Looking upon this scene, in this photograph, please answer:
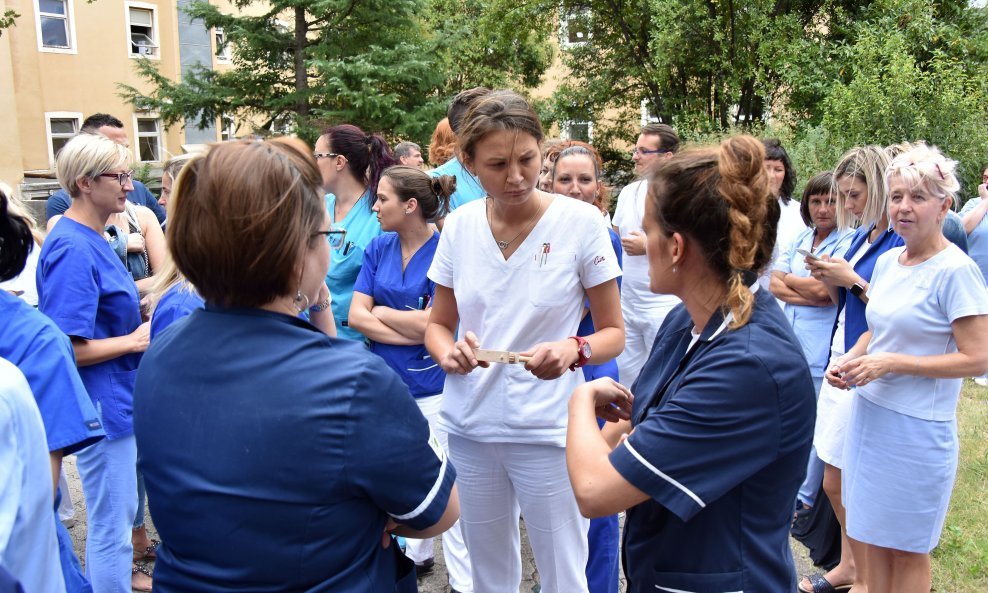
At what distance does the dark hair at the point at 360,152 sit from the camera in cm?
462

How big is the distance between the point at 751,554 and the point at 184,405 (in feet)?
4.20

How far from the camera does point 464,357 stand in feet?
8.66

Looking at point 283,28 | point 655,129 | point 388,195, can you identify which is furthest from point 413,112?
point 388,195

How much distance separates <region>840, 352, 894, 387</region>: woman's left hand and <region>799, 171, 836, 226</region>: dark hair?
182 centimetres

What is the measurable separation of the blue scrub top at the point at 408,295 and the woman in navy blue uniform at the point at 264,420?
2.36m

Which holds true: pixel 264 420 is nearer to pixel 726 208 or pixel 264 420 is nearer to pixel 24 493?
pixel 24 493

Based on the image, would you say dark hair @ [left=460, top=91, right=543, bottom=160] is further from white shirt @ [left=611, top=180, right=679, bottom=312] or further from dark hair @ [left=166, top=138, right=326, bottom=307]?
white shirt @ [left=611, top=180, right=679, bottom=312]

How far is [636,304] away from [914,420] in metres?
1.93

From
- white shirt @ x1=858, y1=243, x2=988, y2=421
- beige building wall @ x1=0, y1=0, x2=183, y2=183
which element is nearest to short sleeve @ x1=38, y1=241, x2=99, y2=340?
white shirt @ x1=858, y1=243, x2=988, y2=421

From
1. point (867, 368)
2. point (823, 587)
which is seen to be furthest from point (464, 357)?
point (823, 587)

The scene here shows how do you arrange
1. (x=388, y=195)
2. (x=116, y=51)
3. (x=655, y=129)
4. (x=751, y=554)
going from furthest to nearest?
(x=116, y=51), (x=655, y=129), (x=388, y=195), (x=751, y=554)

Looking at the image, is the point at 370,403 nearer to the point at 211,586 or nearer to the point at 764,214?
the point at 211,586

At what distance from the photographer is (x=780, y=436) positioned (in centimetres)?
169

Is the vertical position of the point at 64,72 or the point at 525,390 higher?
the point at 64,72
